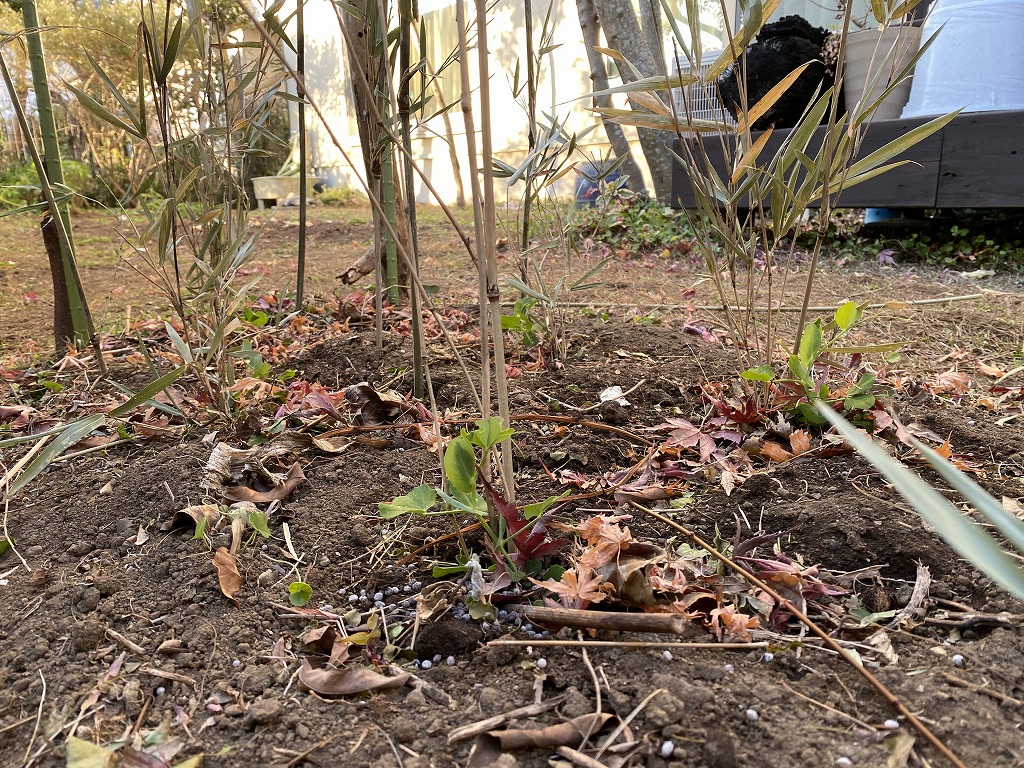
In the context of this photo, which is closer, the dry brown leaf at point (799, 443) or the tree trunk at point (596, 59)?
the dry brown leaf at point (799, 443)

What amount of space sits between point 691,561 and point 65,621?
857 millimetres

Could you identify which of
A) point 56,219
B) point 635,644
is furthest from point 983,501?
point 56,219

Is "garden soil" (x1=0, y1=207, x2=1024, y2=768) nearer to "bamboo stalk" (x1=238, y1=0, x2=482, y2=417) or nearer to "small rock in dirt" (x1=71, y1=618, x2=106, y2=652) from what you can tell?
"small rock in dirt" (x1=71, y1=618, x2=106, y2=652)

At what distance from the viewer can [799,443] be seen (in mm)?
1348

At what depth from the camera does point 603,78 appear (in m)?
5.04

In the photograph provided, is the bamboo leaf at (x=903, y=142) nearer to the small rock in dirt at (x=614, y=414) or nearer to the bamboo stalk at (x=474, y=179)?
the small rock in dirt at (x=614, y=414)

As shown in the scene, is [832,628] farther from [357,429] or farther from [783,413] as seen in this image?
[357,429]

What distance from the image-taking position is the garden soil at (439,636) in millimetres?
743

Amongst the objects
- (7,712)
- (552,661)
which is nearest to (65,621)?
(7,712)

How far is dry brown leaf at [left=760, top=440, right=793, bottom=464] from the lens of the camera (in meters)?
1.34

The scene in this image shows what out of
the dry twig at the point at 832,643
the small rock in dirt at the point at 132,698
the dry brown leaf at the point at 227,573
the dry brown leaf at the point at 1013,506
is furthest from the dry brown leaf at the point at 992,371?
the small rock in dirt at the point at 132,698

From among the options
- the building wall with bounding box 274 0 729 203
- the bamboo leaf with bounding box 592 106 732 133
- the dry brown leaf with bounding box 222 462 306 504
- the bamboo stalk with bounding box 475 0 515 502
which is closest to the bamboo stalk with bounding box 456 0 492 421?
the bamboo stalk with bounding box 475 0 515 502

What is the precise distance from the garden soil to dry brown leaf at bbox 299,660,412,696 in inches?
0.5

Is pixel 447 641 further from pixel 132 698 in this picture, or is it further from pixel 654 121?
pixel 654 121
